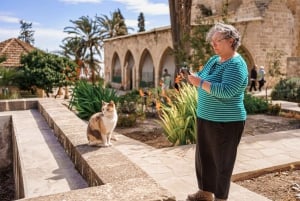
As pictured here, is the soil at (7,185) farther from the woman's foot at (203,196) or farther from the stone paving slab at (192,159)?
the woman's foot at (203,196)

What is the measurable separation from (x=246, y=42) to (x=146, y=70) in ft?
30.2

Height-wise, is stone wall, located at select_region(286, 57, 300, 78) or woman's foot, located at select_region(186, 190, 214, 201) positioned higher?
stone wall, located at select_region(286, 57, 300, 78)

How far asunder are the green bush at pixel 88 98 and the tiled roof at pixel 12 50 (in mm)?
14048

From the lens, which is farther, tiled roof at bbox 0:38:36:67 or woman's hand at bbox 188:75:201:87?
tiled roof at bbox 0:38:36:67

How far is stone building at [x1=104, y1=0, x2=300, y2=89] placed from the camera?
17.5 metres

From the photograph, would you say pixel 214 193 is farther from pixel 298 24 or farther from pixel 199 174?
pixel 298 24

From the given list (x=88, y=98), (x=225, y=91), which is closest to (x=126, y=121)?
(x=88, y=98)

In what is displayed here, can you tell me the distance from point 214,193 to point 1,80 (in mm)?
13918

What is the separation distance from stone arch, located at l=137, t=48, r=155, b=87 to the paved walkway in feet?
61.9

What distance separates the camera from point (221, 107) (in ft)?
8.08

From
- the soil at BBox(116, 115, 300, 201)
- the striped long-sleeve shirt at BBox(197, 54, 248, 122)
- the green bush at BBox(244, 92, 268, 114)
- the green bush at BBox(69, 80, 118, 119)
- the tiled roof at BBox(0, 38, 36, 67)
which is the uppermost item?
the tiled roof at BBox(0, 38, 36, 67)

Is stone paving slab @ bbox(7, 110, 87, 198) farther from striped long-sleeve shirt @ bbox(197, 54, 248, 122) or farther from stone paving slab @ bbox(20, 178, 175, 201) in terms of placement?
striped long-sleeve shirt @ bbox(197, 54, 248, 122)

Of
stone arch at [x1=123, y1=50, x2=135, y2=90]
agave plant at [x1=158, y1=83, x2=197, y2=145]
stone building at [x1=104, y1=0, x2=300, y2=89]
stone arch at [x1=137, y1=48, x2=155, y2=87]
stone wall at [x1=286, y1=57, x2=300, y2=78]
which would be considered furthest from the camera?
stone arch at [x1=123, y1=50, x2=135, y2=90]

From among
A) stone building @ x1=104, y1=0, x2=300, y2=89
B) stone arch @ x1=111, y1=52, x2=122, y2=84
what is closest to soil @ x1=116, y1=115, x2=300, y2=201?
stone building @ x1=104, y1=0, x2=300, y2=89
